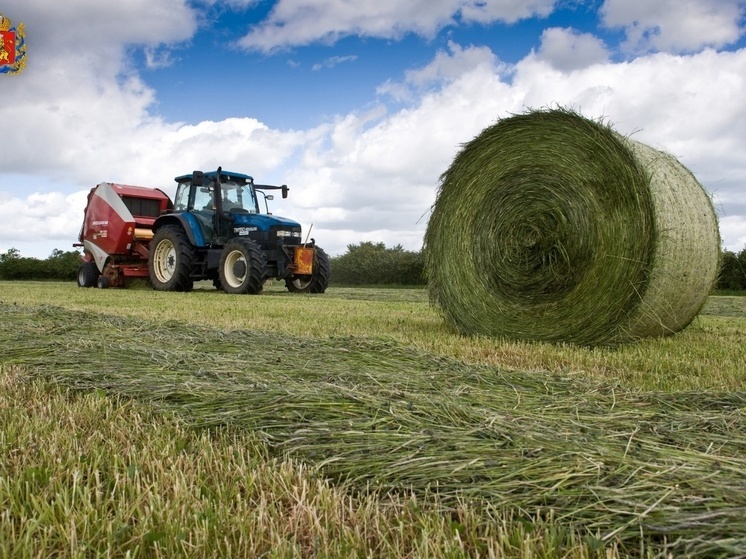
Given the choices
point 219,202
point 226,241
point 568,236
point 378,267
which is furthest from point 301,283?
point 378,267

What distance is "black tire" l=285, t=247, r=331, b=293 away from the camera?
14.7 meters

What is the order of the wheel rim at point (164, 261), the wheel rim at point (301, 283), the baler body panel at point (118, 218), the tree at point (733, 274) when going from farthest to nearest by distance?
the tree at point (733, 274) → the baler body panel at point (118, 218) → the wheel rim at point (301, 283) → the wheel rim at point (164, 261)

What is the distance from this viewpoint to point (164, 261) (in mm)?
14812

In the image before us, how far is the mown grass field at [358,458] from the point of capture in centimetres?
170

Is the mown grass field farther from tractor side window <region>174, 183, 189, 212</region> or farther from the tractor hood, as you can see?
tractor side window <region>174, 183, 189, 212</region>

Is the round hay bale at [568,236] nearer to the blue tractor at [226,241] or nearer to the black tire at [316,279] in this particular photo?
the blue tractor at [226,241]

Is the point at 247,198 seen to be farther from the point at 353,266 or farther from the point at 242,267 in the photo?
the point at 353,266

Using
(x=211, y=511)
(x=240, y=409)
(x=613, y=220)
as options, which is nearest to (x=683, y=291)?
(x=613, y=220)

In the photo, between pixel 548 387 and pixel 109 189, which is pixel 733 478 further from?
pixel 109 189

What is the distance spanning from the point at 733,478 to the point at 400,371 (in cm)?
198

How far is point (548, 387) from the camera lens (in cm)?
348

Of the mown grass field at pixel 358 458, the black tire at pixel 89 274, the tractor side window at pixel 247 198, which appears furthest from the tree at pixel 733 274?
the mown grass field at pixel 358 458

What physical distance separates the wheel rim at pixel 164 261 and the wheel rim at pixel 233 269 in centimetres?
176

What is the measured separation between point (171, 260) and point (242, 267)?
232 centimetres
